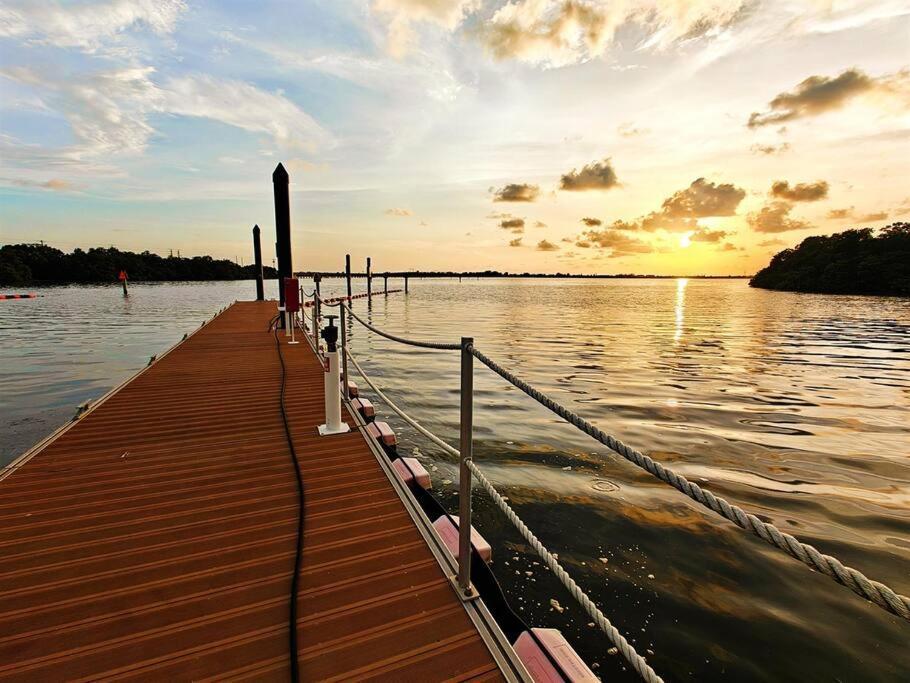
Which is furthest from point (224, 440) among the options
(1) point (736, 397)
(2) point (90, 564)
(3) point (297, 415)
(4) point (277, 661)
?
(1) point (736, 397)

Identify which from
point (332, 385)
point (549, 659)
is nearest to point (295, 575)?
point (549, 659)

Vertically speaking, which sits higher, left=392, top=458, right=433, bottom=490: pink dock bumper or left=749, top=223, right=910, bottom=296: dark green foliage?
left=749, top=223, right=910, bottom=296: dark green foliage

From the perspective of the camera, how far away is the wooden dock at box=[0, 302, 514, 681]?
2.05m

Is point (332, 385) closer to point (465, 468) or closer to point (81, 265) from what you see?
point (465, 468)

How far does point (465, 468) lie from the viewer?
2379 millimetres

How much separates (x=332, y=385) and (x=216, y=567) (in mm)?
2269

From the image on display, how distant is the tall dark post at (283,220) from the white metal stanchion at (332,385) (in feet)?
25.5

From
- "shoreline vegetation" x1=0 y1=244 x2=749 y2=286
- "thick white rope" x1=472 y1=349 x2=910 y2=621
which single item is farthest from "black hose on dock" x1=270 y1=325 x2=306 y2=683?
"shoreline vegetation" x1=0 y1=244 x2=749 y2=286

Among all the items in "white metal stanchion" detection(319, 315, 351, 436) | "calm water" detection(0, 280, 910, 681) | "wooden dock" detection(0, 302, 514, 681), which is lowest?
"calm water" detection(0, 280, 910, 681)

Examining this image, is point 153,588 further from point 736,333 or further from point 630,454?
point 736,333

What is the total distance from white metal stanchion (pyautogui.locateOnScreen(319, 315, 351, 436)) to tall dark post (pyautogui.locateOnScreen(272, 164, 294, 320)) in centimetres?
778

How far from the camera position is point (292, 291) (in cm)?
1045

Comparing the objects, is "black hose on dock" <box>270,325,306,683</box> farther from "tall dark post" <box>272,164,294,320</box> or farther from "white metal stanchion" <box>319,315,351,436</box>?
"tall dark post" <box>272,164,294,320</box>

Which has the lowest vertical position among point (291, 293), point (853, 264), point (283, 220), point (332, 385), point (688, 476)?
point (688, 476)
